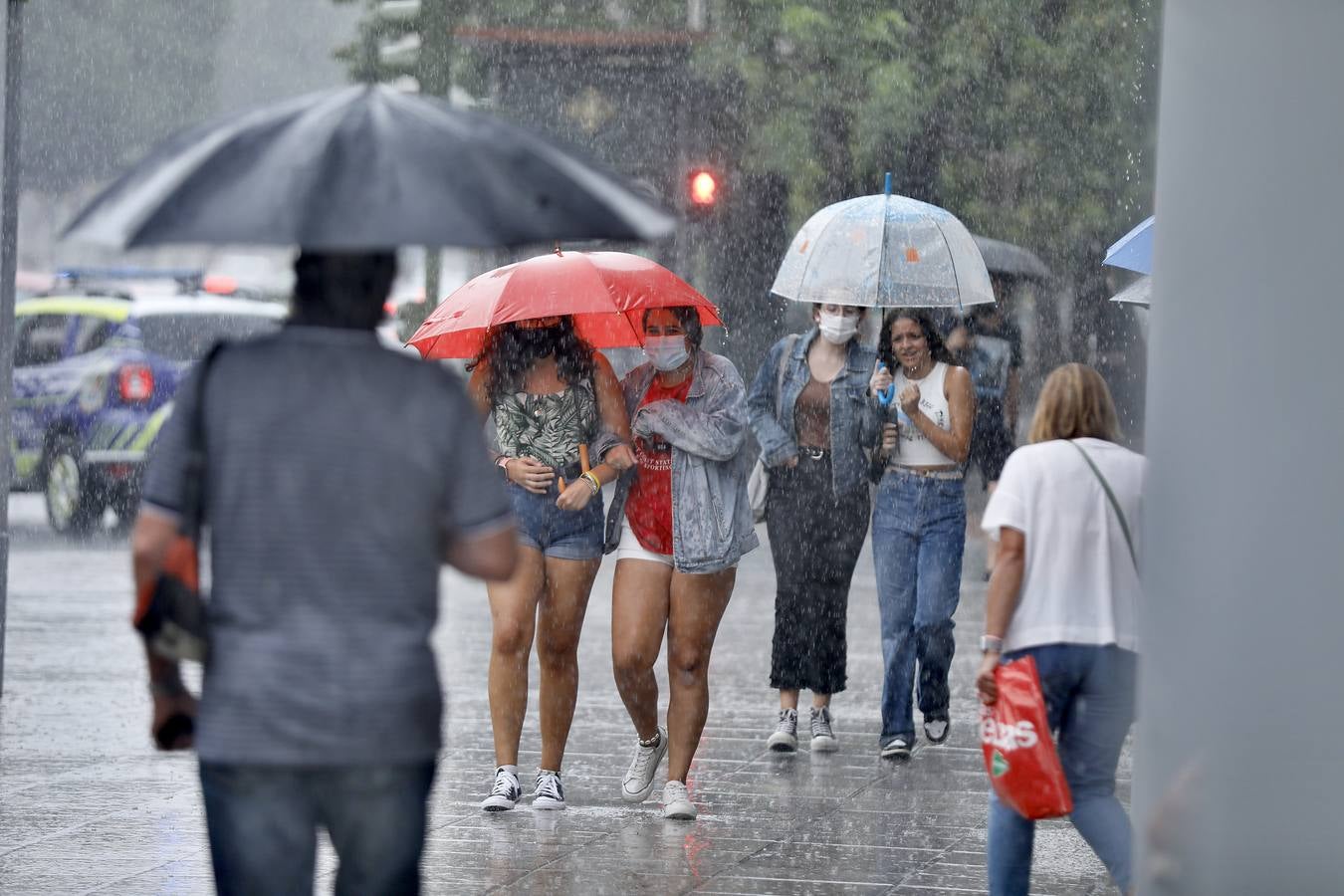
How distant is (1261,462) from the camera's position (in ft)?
11.8

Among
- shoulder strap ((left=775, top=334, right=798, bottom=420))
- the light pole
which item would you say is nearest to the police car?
the light pole

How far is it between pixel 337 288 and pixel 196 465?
0.37 m

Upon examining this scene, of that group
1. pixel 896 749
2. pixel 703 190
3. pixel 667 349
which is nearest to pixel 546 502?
pixel 667 349

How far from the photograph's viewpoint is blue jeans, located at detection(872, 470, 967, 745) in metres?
8.12

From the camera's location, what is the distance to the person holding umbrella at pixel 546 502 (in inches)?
273

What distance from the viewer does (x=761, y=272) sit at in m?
20.4

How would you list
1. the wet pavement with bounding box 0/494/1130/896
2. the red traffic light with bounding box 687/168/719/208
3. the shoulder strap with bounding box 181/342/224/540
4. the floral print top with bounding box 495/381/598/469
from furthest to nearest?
the red traffic light with bounding box 687/168/719/208
the floral print top with bounding box 495/381/598/469
the wet pavement with bounding box 0/494/1130/896
the shoulder strap with bounding box 181/342/224/540

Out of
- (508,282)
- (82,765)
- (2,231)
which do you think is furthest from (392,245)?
(2,231)

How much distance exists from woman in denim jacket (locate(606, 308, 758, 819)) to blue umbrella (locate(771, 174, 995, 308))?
973 mm

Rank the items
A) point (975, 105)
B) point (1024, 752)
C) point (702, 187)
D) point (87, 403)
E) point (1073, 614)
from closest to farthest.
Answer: point (1024, 752), point (1073, 614), point (702, 187), point (87, 403), point (975, 105)

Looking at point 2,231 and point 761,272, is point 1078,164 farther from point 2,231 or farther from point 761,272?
point 2,231

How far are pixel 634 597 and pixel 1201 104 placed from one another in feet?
11.8

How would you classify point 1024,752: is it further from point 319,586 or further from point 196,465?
point 196,465

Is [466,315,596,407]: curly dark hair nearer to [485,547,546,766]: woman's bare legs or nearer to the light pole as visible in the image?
[485,547,546,766]: woman's bare legs
